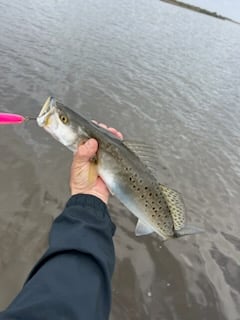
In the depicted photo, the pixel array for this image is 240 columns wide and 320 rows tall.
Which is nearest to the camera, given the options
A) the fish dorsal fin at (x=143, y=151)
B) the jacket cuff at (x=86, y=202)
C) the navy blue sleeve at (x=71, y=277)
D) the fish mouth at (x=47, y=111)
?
the navy blue sleeve at (x=71, y=277)

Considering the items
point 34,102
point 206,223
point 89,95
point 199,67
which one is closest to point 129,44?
point 199,67

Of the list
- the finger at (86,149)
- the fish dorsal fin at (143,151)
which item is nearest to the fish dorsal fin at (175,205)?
the fish dorsal fin at (143,151)

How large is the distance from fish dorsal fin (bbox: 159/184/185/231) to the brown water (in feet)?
5.13

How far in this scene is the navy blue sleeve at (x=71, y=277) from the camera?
165cm

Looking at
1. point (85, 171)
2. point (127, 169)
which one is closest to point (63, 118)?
point (85, 171)

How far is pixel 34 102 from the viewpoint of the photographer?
30.2 ft

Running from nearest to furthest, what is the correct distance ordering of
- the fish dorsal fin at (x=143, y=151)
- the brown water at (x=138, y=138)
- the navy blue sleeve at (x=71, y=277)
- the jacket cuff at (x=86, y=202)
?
the navy blue sleeve at (x=71, y=277) → the jacket cuff at (x=86, y=202) → the fish dorsal fin at (x=143, y=151) → the brown water at (x=138, y=138)

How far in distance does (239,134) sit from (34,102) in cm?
618

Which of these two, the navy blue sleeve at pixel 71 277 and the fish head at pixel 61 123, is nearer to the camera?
the navy blue sleeve at pixel 71 277

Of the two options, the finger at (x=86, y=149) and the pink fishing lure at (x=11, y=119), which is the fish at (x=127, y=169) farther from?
the pink fishing lure at (x=11, y=119)

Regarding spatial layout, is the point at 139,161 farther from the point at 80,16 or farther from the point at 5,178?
the point at 80,16

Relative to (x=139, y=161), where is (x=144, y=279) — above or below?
below

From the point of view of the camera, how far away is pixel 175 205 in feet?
11.8

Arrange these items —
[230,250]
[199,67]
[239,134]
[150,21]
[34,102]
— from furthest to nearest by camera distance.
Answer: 1. [150,21]
2. [199,67]
3. [239,134]
4. [34,102]
5. [230,250]
